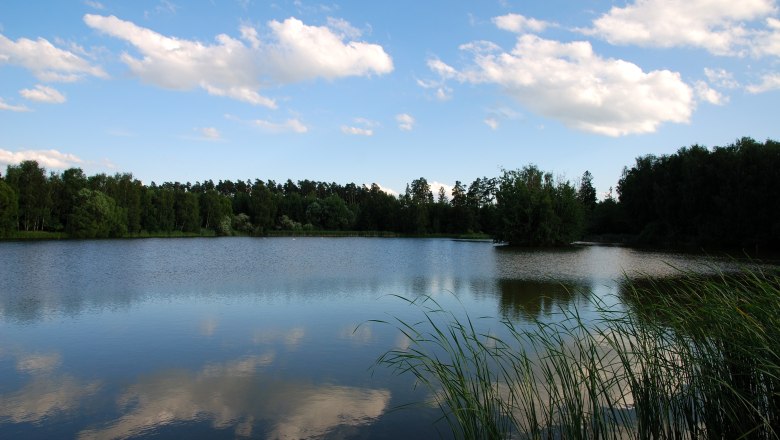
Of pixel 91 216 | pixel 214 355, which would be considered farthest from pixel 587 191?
pixel 214 355

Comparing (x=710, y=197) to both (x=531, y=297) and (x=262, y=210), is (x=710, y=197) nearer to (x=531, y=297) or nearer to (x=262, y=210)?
(x=531, y=297)

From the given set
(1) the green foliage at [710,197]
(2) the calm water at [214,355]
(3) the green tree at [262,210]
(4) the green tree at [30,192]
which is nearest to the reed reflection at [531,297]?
(2) the calm water at [214,355]

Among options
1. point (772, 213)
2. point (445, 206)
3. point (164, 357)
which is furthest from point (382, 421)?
point (445, 206)

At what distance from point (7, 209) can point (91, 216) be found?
896cm

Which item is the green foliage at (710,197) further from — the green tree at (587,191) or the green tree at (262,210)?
the green tree at (262,210)

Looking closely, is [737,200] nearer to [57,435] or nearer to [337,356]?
[337,356]

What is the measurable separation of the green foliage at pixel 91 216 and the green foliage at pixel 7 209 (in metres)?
6.36

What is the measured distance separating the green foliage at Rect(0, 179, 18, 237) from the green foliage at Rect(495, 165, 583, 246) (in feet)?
179

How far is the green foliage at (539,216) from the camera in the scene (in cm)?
5450

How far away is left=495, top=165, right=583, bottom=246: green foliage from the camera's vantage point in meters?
54.5

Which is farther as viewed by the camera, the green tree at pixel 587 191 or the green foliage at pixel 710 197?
the green tree at pixel 587 191

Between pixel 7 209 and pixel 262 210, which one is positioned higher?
pixel 262 210

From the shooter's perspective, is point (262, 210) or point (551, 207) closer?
point (551, 207)

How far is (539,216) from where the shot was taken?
54.8m
